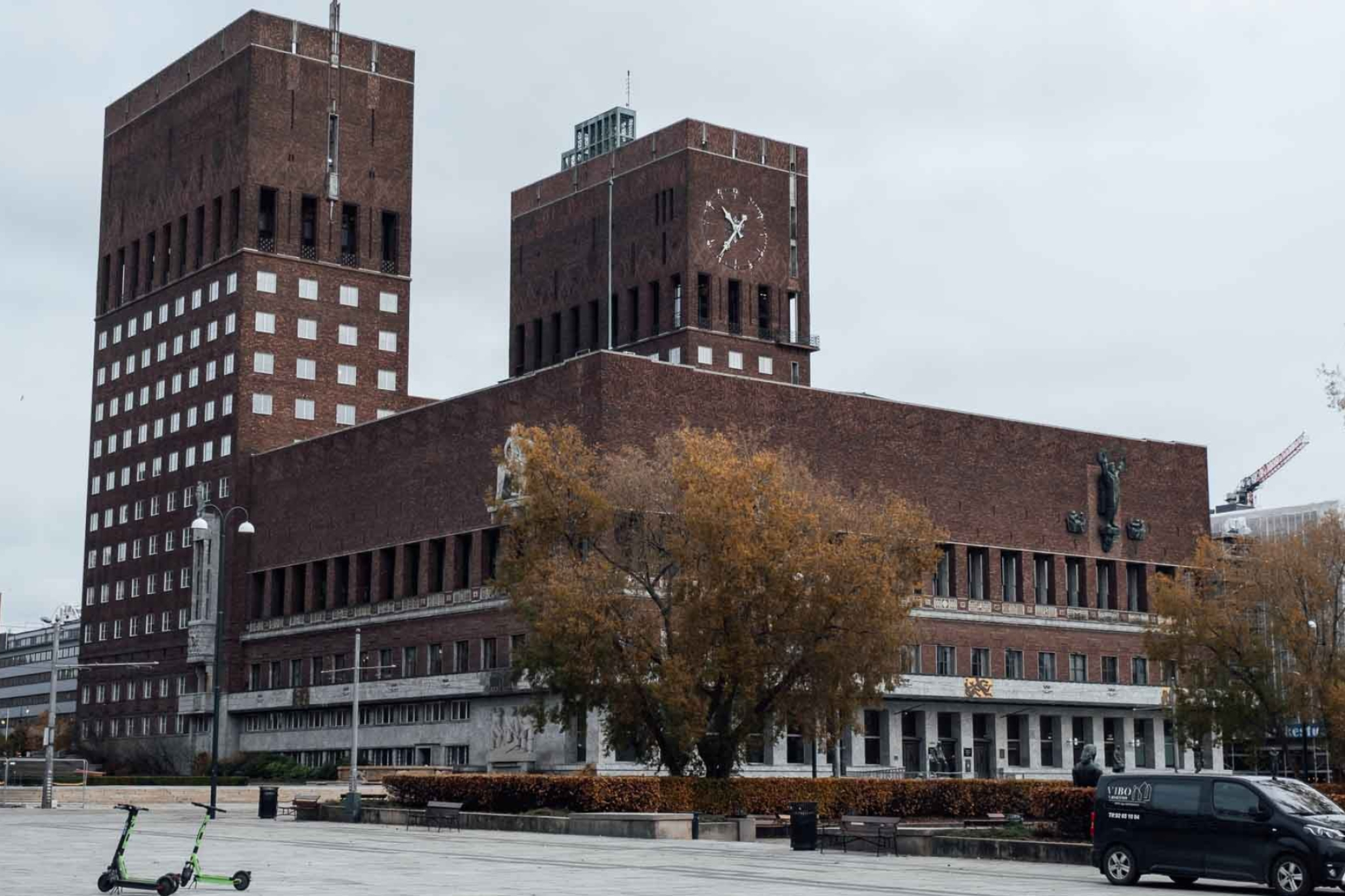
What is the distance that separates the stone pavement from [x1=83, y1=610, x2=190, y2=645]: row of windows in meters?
66.5

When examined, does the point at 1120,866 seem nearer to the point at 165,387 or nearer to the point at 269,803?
the point at 269,803

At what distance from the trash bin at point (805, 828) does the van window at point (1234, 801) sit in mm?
13152

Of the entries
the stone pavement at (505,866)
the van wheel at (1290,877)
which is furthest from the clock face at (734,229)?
the van wheel at (1290,877)

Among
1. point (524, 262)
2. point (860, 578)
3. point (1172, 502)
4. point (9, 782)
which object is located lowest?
point (9, 782)

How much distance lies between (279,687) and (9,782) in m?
24.6

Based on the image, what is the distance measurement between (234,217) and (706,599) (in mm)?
66907

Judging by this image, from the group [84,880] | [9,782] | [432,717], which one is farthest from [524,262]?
[84,880]

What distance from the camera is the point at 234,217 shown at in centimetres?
11350

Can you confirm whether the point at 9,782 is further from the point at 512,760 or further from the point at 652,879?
the point at 652,879

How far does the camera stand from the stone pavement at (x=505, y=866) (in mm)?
28516

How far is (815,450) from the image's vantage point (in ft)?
300

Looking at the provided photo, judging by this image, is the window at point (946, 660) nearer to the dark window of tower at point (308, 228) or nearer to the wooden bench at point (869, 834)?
the dark window of tower at point (308, 228)

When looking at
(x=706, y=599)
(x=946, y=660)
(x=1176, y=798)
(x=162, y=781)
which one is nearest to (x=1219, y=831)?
(x=1176, y=798)

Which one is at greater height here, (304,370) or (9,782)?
(304,370)
